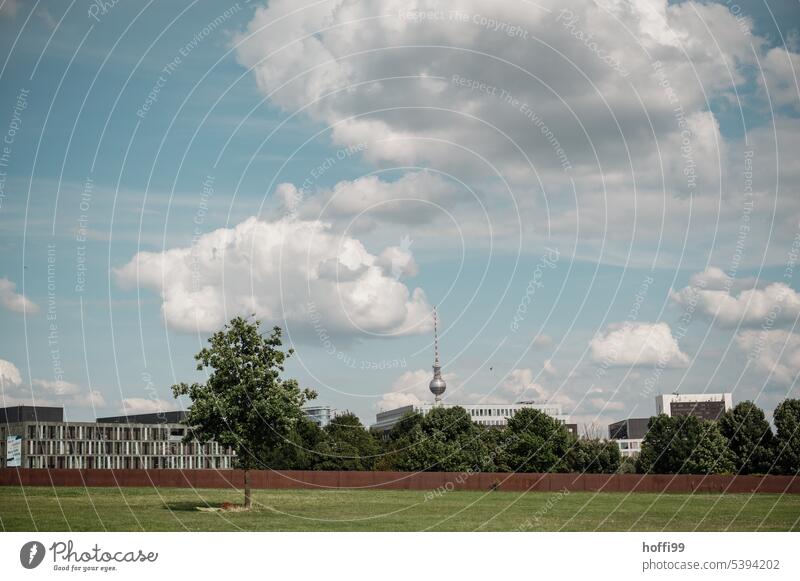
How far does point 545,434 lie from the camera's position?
104188mm

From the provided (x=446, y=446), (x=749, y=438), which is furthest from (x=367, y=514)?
(x=749, y=438)

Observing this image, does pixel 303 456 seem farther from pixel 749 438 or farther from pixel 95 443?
pixel 95 443

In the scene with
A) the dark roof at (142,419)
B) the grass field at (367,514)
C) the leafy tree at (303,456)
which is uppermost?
the dark roof at (142,419)

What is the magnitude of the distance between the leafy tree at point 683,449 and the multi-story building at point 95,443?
65546mm

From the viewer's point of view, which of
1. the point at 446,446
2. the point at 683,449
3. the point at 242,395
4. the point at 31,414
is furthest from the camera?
the point at 31,414

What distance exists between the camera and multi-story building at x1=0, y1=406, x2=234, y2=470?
148250mm

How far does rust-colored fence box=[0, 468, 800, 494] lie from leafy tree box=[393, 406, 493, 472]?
13518mm

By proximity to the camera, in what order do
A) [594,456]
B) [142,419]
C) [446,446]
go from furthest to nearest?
[142,419] < [594,456] < [446,446]

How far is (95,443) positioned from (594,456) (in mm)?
100223

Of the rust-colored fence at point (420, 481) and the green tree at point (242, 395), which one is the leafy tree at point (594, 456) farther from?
the green tree at point (242, 395)

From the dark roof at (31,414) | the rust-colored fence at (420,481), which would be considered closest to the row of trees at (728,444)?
the rust-colored fence at (420,481)

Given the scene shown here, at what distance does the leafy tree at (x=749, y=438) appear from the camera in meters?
99.8

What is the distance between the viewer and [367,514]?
4462 cm
